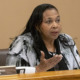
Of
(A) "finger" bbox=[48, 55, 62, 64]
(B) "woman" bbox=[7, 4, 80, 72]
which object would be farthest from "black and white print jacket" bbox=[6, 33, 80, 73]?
(A) "finger" bbox=[48, 55, 62, 64]

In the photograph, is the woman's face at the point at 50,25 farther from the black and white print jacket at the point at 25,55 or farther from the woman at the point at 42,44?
the black and white print jacket at the point at 25,55

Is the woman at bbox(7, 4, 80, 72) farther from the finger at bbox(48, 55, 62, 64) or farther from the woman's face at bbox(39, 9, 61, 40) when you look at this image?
the finger at bbox(48, 55, 62, 64)

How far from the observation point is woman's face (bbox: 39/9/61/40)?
162 centimetres

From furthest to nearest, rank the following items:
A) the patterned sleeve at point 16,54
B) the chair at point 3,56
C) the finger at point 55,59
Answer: the chair at point 3,56 < the patterned sleeve at point 16,54 < the finger at point 55,59

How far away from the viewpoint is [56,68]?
161cm

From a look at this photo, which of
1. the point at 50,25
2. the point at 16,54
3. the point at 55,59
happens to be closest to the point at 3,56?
the point at 16,54

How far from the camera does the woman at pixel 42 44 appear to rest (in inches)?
62.2

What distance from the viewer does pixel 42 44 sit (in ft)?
5.52

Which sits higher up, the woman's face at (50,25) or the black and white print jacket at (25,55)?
the woman's face at (50,25)

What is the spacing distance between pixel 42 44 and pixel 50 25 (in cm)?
17

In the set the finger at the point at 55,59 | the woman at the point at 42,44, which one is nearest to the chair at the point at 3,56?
the woman at the point at 42,44

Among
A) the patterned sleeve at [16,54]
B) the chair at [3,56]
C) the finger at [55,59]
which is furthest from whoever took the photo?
the chair at [3,56]

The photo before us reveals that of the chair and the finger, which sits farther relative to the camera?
the chair

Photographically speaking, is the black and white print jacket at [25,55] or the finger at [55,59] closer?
the finger at [55,59]
